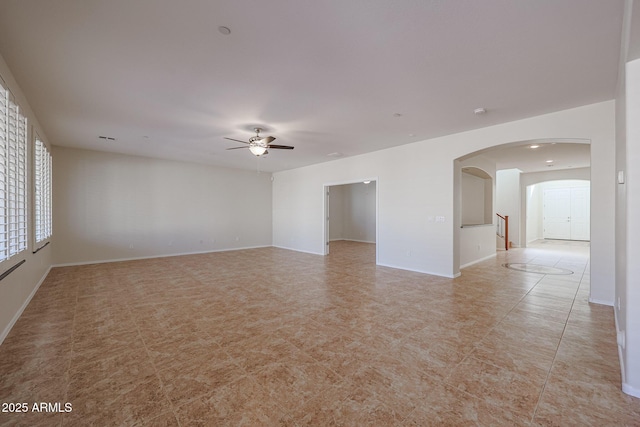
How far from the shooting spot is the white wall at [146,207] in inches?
250

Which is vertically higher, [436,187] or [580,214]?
[436,187]

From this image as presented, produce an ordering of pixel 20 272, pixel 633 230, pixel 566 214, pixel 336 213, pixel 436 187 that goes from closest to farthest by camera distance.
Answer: pixel 633 230, pixel 20 272, pixel 436 187, pixel 336 213, pixel 566 214

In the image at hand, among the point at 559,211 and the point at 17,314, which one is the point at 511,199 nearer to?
the point at 559,211

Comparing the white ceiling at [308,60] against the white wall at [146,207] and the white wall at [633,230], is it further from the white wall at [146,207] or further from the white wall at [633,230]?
the white wall at [146,207]

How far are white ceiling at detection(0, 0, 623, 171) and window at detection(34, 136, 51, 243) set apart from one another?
72cm

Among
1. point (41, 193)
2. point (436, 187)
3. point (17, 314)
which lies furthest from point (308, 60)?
point (41, 193)

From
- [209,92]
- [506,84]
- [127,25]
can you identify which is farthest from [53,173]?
[506,84]

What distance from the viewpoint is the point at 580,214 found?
38.8 feet

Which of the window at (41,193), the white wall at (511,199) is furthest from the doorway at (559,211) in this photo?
the window at (41,193)

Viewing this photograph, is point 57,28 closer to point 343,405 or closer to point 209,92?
point 209,92

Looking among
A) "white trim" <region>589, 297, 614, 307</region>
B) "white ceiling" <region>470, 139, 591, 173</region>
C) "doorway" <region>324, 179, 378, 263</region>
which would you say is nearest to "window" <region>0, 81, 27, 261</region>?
"white ceiling" <region>470, 139, 591, 173</region>

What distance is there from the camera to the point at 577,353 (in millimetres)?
2467

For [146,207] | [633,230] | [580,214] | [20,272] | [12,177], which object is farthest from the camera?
[580,214]

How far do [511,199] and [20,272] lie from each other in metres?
13.1
